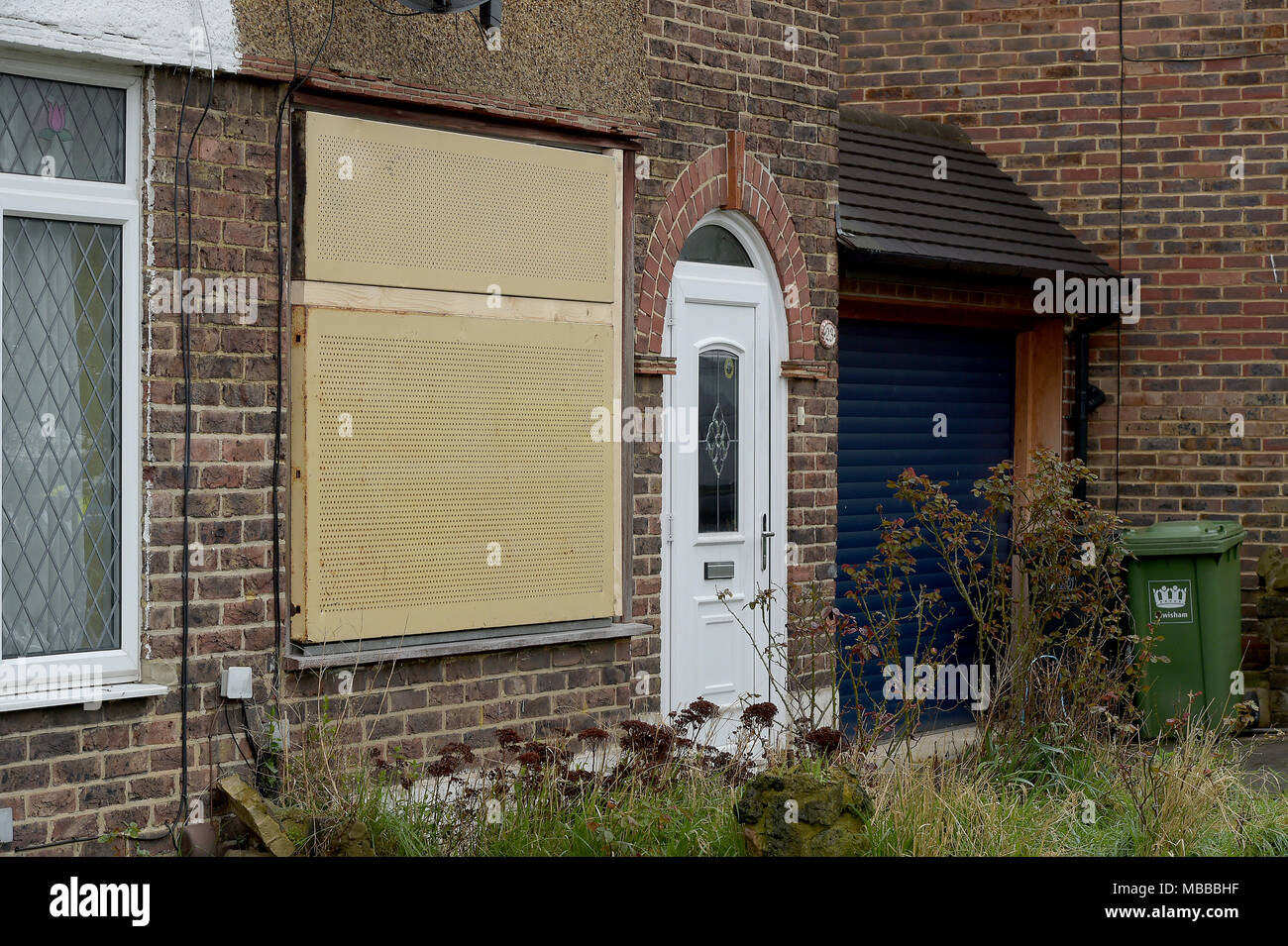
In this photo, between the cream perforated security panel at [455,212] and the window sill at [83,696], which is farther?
the cream perforated security panel at [455,212]

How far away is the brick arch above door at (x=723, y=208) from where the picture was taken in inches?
301

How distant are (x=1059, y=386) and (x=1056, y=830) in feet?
17.7

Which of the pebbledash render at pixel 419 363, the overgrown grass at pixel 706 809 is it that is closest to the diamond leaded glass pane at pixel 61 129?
the pebbledash render at pixel 419 363

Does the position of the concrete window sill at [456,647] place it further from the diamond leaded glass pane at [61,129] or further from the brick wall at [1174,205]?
the brick wall at [1174,205]

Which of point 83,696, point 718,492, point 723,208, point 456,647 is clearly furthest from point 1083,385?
point 83,696

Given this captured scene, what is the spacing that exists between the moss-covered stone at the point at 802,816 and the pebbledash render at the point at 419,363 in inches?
74.7

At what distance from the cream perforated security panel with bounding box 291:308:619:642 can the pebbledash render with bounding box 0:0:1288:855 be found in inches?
0.6

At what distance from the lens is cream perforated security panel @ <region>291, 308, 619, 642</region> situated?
20.5 ft

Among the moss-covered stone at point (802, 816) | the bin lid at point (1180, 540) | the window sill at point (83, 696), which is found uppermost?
the bin lid at point (1180, 540)

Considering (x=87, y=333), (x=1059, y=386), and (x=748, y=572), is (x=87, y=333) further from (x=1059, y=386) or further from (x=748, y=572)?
(x=1059, y=386)

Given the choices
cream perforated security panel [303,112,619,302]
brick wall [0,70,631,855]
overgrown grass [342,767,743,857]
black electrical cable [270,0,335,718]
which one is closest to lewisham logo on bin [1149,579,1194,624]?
cream perforated security panel [303,112,619,302]

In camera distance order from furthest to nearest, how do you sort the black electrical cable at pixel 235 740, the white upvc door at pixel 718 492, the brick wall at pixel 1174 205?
the brick wall at pixel 1174 205 → the white upvc door at pixel 718 492 → the black electrical cable at pixel 235 740

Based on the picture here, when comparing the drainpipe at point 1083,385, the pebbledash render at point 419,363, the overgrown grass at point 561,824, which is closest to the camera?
the overgrown grass at point 561,824

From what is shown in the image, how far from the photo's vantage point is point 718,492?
820cm
